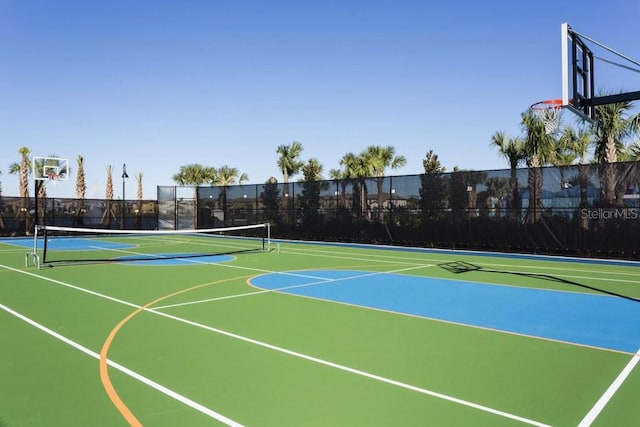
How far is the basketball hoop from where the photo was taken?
12.4 metres

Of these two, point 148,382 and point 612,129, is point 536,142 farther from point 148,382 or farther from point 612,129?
point 148,382

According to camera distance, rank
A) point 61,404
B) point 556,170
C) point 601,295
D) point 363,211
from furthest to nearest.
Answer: point 363,211 → point 556,170 → point 601,295 → point 61,404

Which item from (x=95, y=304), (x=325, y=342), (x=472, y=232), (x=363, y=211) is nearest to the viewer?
(x=325, y=342)

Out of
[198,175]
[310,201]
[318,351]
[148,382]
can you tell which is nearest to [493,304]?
[318,351]

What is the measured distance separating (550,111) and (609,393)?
1064 cm

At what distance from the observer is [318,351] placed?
625 centimetres

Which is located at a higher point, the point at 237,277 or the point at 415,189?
the point at 415,189

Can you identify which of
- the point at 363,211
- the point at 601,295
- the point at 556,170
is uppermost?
the point at 556,170

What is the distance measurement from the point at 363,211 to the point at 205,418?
21790 mm

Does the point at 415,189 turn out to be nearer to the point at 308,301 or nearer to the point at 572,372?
the point at 308,301

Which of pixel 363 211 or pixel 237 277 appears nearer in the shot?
pixel 237 277

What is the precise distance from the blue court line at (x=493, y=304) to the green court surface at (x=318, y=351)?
0.14 ft

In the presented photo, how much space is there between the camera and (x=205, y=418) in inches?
169

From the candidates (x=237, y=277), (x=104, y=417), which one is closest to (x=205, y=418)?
(x=104, y=417)
